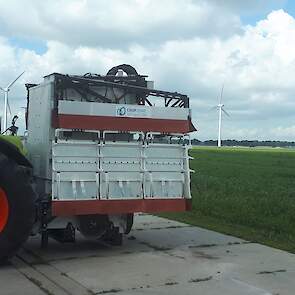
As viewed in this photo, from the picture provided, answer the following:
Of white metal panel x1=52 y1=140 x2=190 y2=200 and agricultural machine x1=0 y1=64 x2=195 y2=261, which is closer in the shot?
agricultural machine x1=0 y1=64 x2=195 y2=261

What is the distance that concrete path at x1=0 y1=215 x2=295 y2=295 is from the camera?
6156mm

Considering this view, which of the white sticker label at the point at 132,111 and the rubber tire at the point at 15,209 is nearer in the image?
the rubber tire at the point at 15,209

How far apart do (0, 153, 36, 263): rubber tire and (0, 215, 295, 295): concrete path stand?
0.96ft

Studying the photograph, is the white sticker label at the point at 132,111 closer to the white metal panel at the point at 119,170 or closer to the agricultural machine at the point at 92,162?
the agricultural machine at the point at 92,162

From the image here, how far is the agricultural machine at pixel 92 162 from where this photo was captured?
23.8 ft

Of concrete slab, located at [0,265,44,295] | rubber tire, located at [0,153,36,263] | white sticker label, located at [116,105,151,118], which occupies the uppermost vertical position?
white sticker label, located at [116,105,151,118]

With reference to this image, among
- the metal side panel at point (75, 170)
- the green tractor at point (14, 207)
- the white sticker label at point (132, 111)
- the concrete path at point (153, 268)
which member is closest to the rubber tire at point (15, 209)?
the green tractor at point (14, 207)

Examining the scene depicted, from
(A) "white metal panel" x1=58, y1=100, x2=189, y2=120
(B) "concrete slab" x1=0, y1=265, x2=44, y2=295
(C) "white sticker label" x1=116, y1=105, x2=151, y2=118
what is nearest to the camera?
(B) "concrete slab" x1=0, y1=265, x2=44, y2=295

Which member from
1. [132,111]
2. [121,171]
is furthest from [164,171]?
[132,111]

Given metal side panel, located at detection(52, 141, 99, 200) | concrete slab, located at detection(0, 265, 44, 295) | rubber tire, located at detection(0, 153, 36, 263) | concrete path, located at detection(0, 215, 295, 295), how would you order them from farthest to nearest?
1. metal side panel, located at detection(52, 141, 99, 200)
2. rubber tire, located at detection(0, 153, 36, 263)
3. concrete path, located at detection(0, 215, 295, 295)
4. concrete slab, located at detection(0, 265, 44, 295)

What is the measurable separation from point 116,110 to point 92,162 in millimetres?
809

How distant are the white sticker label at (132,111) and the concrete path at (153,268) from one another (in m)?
1.90

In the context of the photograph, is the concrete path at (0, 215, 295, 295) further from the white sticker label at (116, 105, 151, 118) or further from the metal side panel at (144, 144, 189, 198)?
the white sticker label at (116, 105, 151, 118)

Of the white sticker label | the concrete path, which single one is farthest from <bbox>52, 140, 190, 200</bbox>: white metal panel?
the concrete path
